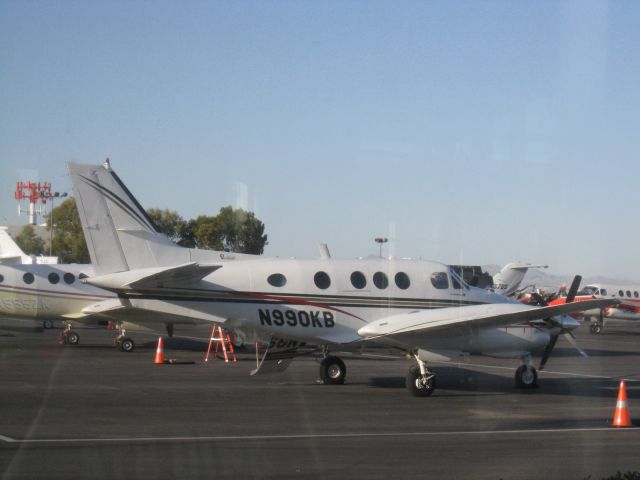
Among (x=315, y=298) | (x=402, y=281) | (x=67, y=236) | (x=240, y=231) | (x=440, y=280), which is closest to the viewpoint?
(x=315, y=298)

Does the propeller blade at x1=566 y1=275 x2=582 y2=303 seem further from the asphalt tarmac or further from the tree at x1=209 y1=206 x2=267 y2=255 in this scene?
the tree at x1=209 y1=206 x2=267 y2=255

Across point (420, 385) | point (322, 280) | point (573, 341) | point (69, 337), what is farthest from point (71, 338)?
point (573, 341)

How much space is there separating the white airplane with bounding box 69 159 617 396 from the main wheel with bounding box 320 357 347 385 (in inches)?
0.9

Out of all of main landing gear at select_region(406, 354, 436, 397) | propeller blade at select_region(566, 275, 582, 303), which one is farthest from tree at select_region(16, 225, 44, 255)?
propeller blade at select_region(566, 275, 582, 303)

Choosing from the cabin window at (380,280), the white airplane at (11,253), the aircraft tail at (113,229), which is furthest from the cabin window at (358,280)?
the white airplane at (11,253)

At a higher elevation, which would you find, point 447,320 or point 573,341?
point 447,320

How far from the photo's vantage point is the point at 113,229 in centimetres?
1884

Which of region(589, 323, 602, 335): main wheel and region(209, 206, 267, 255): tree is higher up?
region(209, 206, 267, 255): tree

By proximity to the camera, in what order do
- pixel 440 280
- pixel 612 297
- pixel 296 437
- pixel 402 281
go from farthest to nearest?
pixel 612 297 < pixel 440 280 < pixel 402 281 < pixel 296 437

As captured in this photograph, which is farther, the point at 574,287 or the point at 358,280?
the point at 574,287

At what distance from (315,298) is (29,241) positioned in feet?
90.6

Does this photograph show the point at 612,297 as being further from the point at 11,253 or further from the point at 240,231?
the point at 11,253

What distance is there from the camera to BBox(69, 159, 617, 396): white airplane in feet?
57.8

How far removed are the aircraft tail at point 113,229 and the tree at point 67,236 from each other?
2794 centimetres
